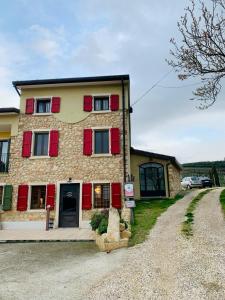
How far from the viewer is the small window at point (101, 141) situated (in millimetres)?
13984

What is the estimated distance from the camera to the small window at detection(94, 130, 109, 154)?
14.0m

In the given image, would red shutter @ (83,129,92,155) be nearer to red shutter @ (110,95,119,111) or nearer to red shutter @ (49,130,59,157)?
red shutter @ (49,130,59,157)

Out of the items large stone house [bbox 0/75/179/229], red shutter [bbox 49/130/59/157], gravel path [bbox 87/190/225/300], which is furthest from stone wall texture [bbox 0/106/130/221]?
gravel path [bbox 87/190/225/300]

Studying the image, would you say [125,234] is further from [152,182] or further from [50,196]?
[152,182]

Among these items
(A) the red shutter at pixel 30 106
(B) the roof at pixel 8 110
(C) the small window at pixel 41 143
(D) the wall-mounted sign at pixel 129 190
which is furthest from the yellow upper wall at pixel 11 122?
(D) the wall-mounted sign at pixel 129 190

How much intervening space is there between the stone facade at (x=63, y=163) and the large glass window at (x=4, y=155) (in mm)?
656

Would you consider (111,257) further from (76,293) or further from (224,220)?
(224,220)

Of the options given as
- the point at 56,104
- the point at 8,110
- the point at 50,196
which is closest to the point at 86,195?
the point at 50,196

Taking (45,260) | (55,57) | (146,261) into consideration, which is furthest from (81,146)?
(146,261)

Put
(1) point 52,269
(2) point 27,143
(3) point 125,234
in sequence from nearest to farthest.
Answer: (1) point 52,269 < (3) point 125,234 < (2) point 27,143

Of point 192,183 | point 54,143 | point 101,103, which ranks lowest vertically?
point 192,183

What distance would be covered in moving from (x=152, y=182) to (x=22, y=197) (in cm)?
921

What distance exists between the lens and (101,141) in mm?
14164

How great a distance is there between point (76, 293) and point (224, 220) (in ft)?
23.1
